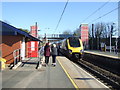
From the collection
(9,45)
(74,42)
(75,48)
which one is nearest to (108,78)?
(9,45)

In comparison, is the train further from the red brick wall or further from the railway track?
the red brick wall

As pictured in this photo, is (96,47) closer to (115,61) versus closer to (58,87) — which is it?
(115,61)

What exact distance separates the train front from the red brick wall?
32.2 ft

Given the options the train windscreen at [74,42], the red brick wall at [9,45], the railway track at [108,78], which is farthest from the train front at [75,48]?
the red brick wall at [9,45]

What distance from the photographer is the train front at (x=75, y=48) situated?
26.8m

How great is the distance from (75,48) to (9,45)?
10794mm

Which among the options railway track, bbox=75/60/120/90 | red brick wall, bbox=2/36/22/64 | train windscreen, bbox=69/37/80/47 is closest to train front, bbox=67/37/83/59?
train windscreen, bbox=69/37/80/47

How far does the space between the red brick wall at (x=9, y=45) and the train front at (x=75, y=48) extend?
9806mm

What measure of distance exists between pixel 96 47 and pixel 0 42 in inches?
2743

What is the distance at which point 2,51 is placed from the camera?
17.7m

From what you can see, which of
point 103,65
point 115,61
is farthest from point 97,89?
point 103,65

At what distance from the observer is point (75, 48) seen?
2708 centimetres

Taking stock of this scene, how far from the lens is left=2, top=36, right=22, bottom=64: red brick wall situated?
17672mm

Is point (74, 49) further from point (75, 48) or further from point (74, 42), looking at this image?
point (74, 42)
